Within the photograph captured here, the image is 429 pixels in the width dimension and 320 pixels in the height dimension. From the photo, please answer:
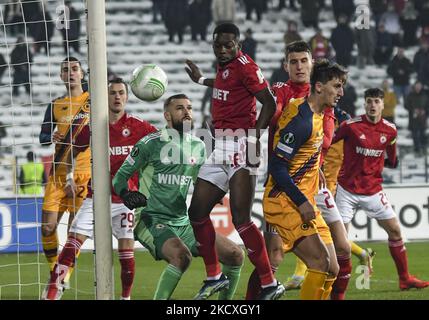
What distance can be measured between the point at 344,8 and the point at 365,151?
12.1m

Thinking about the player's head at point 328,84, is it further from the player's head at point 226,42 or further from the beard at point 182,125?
the beard at point 182,125

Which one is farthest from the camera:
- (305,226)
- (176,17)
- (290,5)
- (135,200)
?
(290,5)

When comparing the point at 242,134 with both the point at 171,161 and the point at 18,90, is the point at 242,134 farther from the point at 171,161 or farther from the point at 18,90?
the point at 18,90

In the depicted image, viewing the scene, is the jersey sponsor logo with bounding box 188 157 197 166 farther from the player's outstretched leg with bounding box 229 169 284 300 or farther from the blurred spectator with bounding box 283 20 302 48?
the blurred spectator with bounding box 283 20 302 48

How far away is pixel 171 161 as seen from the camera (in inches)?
362

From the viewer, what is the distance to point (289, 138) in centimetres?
802

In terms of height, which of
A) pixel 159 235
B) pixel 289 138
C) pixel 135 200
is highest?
pixel 289 138

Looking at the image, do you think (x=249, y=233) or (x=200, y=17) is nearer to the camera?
(x=249, y=233)

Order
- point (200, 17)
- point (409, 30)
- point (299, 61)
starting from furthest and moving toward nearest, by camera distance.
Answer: point (409, 30)
point (200, 17)
point (299, 61)

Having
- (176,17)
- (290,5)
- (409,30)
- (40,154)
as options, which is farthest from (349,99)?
(40,154)

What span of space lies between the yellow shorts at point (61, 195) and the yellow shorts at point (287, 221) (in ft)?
10.4

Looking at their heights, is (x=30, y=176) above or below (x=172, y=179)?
below

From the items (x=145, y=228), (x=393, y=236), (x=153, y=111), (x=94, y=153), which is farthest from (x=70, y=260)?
(x=153, y=111)

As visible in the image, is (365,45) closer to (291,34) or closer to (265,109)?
(291,34)
